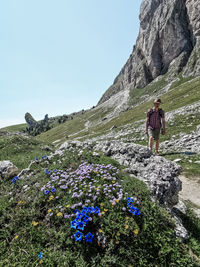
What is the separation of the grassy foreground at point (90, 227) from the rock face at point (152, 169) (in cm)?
68

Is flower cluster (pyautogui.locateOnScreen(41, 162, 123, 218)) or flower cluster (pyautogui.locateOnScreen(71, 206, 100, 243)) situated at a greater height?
flower cluster (pyautogui.locateOnScreen(41, 162, 123, 218))

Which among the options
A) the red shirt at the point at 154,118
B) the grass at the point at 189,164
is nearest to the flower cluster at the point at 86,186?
the red shirt at the point at 154,118

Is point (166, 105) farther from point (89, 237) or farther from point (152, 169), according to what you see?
point (89, 237)

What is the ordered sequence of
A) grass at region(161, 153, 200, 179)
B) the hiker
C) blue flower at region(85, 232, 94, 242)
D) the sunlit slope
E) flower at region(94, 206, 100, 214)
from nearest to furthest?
blue flower at region(85, 232, 94, 242), flower at region(94, 206, 100, 214), grass at region(161, 153, 200, 179), the hiker, the sunlit slope

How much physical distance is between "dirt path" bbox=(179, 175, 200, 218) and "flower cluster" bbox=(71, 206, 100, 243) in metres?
5.72

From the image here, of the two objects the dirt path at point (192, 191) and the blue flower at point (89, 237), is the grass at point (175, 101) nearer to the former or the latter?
the dirt path at point (192, 191)

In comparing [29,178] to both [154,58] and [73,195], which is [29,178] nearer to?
[73,195]

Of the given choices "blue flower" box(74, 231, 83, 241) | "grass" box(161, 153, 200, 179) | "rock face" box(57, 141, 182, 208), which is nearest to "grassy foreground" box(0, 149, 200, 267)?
"blue flower" box(74, 231, 83, 241)

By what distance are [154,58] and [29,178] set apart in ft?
515

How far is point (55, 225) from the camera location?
450 cm

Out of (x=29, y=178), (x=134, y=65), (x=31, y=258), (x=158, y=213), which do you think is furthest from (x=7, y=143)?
(x=134, y=65)

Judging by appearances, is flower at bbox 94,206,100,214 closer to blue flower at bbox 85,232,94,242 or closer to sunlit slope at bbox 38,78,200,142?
blue flower at bbox 85,232,94,242

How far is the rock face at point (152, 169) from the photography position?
5.67 meters

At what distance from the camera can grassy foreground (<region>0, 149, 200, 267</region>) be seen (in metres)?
3.72
